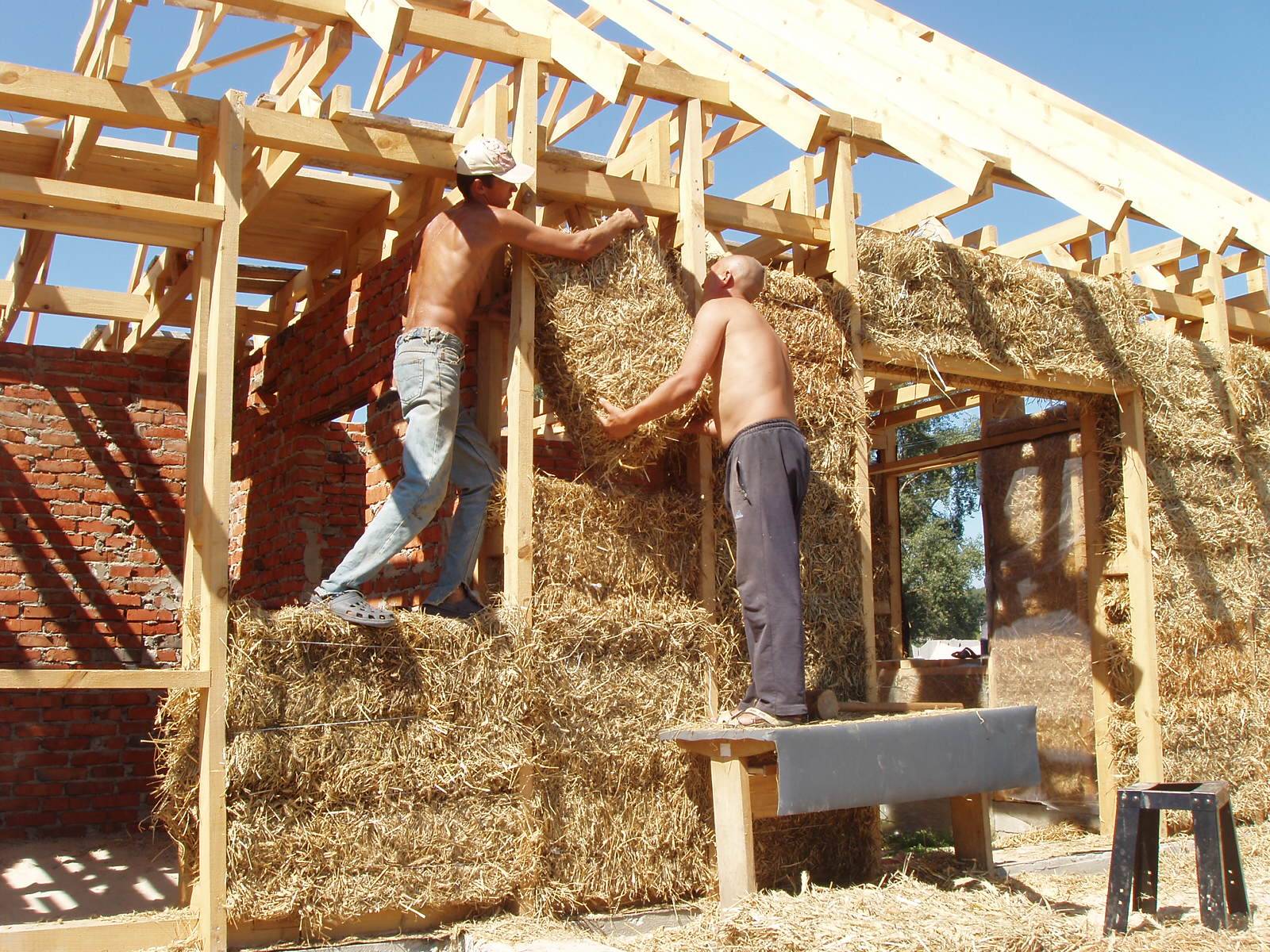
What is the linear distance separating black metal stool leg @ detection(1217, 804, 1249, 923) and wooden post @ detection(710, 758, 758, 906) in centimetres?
178

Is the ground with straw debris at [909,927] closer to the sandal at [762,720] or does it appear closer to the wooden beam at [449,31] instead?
the sandal at [762,720]

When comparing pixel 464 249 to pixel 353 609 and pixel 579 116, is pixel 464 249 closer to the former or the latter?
pixel 353 609

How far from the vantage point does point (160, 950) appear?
14.7ft

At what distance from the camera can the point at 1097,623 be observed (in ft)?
24.4

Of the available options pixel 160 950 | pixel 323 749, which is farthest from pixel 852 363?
pixel 160 950

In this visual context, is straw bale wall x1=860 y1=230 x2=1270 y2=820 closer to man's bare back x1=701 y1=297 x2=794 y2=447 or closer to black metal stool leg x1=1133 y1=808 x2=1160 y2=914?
man's bare back x1=701 y1=297 x2=794 y2=447

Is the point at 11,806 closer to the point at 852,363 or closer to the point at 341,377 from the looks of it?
the point at 341,377

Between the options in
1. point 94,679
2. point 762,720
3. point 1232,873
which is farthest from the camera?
point 762,720

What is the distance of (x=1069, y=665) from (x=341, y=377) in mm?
4679

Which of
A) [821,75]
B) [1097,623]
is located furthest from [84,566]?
[1097,623]

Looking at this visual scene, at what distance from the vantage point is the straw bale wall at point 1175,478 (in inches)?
272

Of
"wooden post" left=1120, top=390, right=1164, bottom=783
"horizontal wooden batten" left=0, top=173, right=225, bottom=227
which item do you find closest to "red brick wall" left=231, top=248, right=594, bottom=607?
"horizontal wooden batten" left=0, top=173, right=225, bottom=227

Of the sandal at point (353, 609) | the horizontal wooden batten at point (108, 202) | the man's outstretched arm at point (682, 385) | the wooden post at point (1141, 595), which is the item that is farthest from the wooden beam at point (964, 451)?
the horizontal wooden batten at point (108, 202)

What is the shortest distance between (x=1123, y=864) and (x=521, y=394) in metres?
2.95
